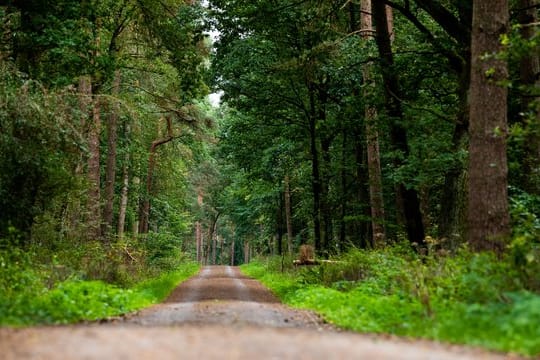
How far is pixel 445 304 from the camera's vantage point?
28.8 ft

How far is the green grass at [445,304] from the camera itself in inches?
263

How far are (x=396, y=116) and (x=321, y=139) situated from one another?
354 inches

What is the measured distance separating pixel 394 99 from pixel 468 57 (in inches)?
123

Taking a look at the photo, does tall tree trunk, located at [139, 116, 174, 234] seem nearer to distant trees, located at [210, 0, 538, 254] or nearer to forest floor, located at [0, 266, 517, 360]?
distant trees, located at [210, 0, 538, 254]

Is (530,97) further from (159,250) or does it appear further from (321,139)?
(159,250)

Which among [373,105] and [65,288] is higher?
[373,105]

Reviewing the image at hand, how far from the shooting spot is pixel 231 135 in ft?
90.9

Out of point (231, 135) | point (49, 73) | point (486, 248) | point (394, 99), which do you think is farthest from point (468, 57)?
point (231, 135)

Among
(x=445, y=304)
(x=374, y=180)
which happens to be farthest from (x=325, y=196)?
(x=445, y=304)

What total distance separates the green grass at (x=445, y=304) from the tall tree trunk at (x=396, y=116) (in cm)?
370

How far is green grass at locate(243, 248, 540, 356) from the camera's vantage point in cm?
669

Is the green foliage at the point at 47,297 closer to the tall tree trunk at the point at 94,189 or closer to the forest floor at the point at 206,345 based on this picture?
the forest floor at the point at 206,345

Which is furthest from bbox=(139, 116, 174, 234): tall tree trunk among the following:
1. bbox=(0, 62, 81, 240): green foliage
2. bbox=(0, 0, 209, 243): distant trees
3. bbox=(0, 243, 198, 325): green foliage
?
bbox=(0, 243, 198, 325): green foliage

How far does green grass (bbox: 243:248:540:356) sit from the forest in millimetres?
35
